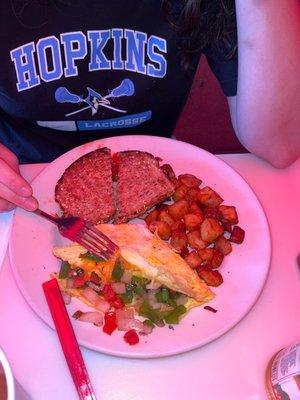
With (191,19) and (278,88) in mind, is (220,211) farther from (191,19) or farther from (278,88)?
(191,19)

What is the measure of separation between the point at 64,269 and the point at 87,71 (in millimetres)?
582

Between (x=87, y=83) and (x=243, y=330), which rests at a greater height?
(x=87, y=83)

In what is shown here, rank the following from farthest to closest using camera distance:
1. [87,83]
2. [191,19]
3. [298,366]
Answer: [87,83]
[191,19]
[298,366]

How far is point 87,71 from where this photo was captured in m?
1.36

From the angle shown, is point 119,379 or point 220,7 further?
point 220,7

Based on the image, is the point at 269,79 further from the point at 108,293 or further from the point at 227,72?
the point at 108,293

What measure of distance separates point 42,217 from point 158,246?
0.30 metres

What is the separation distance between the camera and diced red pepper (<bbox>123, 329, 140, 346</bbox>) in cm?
99

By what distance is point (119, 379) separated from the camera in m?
0.98

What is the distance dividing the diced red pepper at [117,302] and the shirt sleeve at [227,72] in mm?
707

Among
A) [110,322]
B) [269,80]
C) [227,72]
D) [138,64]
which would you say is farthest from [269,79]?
[110,322]

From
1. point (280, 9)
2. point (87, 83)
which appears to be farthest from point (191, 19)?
point (87, 83)

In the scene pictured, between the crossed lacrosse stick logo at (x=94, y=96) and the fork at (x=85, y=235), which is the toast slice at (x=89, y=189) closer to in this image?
the fork at (x=85, y=235)

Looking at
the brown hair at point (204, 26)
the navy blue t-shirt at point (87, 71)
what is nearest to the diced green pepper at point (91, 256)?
the navy blue t-shirt at point (87, 71)
